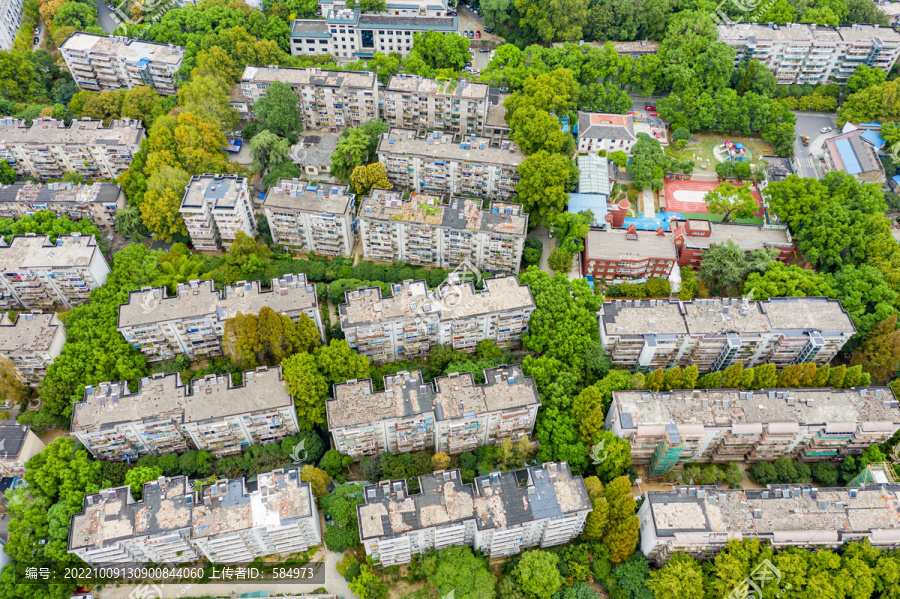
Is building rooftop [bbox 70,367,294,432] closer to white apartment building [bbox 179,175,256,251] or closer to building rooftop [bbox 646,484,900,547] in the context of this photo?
white apartment building [bbox 179,175,256,251]

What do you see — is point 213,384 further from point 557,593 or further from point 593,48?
point 593,48

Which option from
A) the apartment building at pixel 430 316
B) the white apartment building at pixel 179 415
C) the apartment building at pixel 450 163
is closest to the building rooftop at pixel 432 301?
the apartment building at pixel 430 316

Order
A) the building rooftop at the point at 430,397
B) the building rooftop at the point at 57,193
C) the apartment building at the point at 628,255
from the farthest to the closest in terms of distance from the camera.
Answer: the building rooftop at the point at 57,193, the apartment building at the point at 628,255, the building rooftop at the point at 430,397

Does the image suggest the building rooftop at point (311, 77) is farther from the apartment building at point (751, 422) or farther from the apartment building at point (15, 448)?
the apartment building at point (751, 422)

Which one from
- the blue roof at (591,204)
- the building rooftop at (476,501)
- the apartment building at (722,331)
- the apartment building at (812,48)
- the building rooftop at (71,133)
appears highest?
the apartment building at (812,48)

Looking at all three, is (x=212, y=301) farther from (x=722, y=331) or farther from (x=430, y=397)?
(x=722, y=331)

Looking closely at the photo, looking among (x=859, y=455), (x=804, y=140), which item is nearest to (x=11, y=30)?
(x=804, y=140)

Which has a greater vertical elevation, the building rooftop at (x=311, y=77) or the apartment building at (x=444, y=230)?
the building rooftop at (x=311, y=77)

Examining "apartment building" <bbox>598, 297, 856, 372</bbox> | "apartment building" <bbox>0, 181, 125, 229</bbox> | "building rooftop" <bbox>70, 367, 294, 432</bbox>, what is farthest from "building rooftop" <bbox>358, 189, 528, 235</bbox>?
"apartment building" <bbox>0, 181, 125, 229</bbox>
